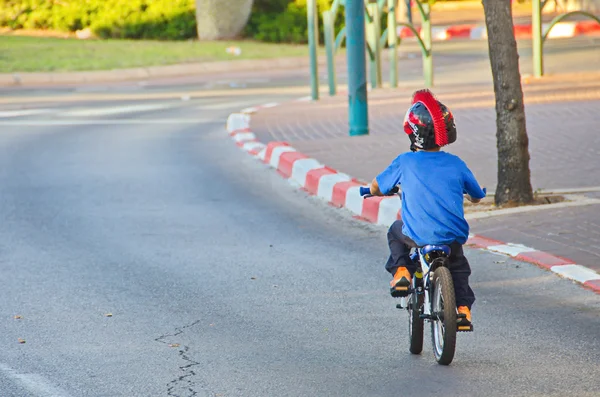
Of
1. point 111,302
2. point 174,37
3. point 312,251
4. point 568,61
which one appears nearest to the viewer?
point 111,302

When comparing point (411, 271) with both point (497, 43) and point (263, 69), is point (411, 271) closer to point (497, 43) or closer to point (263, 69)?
point (497, 43)

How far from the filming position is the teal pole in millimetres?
14906

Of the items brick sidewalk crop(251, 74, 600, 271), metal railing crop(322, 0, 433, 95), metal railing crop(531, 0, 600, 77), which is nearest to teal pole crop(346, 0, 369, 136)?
brick sidewalk crop(251, 74, 600, 271)

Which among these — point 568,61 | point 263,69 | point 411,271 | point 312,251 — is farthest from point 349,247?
point 263,69

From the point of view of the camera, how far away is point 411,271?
6375 mm

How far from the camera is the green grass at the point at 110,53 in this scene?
2775 centimetres

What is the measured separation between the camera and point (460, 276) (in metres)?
6.07

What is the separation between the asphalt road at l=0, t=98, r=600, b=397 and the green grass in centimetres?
1532

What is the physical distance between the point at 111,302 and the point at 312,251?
6.36 ft

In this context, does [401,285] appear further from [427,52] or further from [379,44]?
[379,44]

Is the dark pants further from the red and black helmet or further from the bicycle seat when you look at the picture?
the red and black helmet

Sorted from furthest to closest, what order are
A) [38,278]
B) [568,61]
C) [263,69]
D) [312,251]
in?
[263,69], [568,61], [312,251], [38,278]

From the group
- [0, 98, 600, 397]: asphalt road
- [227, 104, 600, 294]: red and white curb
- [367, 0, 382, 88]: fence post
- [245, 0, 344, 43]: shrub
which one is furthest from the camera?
[245, 0, 344, 43]: shrub

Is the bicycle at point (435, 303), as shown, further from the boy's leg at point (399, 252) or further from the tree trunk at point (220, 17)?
the tree trunk at point (220, 17)
